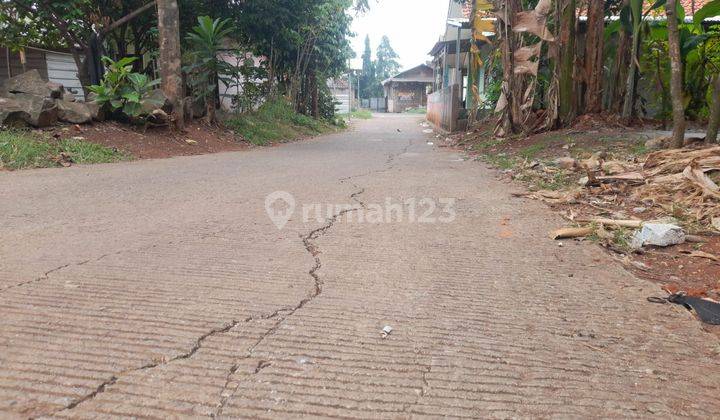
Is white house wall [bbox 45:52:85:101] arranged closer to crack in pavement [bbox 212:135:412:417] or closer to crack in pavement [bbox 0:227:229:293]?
crack in pavement [bbox 212:135:412:417]

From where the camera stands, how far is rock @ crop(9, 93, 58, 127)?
7.53 m

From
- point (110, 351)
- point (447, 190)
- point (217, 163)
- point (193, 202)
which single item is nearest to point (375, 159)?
point (217, 163)

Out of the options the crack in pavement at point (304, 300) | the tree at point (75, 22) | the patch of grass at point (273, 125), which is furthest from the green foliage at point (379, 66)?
the crack in pavement at point (304, 300)

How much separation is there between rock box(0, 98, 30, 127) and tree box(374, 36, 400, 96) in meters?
66.6

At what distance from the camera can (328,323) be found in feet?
6.79

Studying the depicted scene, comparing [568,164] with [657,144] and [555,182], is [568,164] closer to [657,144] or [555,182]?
[555,182]

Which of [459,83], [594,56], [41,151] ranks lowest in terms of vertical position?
[41,151]

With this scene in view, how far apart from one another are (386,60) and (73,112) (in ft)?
226

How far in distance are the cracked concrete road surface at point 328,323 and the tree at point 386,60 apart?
70799 millimetres

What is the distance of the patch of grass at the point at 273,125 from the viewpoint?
443 inches

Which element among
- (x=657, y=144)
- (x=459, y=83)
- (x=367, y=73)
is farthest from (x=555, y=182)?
(x=367, y=73)

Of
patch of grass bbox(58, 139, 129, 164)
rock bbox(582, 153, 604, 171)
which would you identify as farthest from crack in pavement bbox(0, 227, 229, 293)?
patch of grass bbox(58, 139, 129, 164)

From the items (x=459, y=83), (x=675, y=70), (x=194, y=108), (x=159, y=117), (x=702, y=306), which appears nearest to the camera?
A: (x=702, y=306)

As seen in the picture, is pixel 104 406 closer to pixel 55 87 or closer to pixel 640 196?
pixel 640 196
